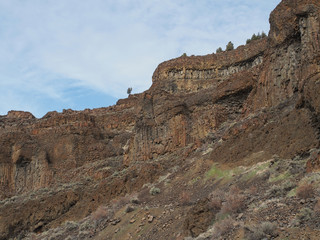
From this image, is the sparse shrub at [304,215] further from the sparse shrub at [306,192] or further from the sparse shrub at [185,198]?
the sparse shrub at [185,198]

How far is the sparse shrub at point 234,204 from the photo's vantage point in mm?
14953

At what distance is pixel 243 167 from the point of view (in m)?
20.7

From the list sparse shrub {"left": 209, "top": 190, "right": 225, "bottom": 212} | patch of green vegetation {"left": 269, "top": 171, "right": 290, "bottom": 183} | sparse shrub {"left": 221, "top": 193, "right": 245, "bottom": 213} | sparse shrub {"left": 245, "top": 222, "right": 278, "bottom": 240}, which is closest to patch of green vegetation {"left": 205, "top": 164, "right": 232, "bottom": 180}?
patch of green vegetation {"left": 269, "top": 171, "right": 290, "bottom": 183}

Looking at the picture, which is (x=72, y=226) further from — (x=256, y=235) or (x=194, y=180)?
(x=256, y=235)

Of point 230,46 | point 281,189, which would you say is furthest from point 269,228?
point 230,46

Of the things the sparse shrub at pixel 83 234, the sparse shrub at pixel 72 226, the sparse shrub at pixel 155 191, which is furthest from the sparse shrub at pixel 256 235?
the sparse shrub at pixel 72 226

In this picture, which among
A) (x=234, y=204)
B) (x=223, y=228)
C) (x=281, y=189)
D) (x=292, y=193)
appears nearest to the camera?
(x=223, y=228)

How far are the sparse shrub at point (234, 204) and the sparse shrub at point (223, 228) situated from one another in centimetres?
95

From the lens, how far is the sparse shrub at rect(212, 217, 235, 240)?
13581mm

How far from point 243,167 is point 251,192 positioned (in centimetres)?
450

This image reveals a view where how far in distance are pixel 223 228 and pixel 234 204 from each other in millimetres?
1585

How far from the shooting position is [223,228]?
1363 centimetres

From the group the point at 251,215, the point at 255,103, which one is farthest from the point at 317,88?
the point at 255,103

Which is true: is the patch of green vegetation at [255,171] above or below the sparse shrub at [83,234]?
above
